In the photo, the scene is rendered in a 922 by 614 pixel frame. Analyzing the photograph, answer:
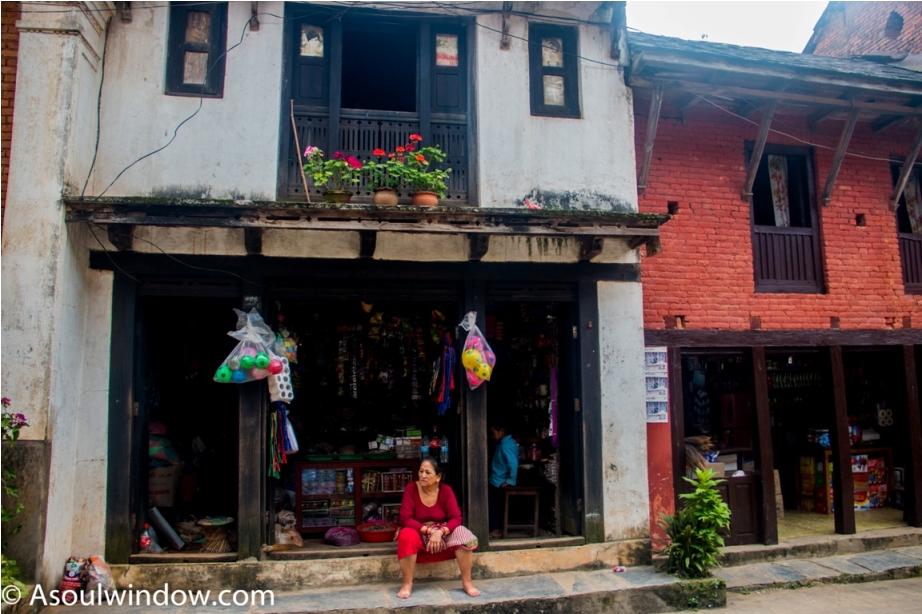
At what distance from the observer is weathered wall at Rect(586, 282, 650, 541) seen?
309 inches

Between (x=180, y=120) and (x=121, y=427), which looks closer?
(x=121, y=427)

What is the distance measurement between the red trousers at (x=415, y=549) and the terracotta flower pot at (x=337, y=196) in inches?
145

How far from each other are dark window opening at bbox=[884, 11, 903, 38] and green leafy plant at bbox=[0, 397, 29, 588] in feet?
52.9

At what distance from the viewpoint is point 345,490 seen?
341 inches

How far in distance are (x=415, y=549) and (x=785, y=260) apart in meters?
6.68

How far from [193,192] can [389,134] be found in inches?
96.3

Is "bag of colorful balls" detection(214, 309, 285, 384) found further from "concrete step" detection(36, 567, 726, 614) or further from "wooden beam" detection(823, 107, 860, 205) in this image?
"wooden beam" detection(823, 107, 860, 205)

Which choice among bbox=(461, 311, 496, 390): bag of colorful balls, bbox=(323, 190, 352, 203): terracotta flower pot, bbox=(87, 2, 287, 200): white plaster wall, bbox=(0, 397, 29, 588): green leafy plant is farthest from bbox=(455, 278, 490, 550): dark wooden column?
bbox=(0, 397, 29, 588): green leafy plant

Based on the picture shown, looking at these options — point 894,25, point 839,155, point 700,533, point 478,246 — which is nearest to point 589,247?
point 478,246

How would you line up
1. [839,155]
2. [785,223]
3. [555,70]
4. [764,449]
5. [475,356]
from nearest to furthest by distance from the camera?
[475,356] < [555,70] < [764,449] < [839,155] < [785,223]

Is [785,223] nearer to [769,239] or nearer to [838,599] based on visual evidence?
[769,239]

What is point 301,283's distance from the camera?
7617mm

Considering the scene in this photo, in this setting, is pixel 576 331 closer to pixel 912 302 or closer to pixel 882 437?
pixel 912 302

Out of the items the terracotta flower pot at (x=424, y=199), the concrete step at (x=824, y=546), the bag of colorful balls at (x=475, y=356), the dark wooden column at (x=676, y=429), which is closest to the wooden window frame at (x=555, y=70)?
the terracotta flower pot at (x=424, y=199)
